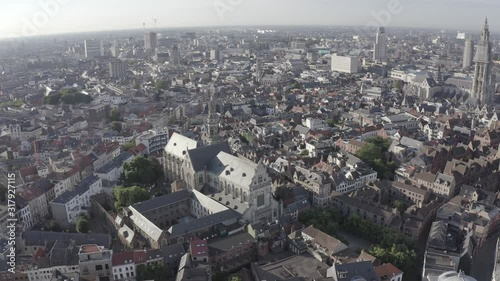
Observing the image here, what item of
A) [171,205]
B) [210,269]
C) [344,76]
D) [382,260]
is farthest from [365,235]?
[344,76]

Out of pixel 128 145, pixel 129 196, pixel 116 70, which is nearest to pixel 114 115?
pixel 128 145

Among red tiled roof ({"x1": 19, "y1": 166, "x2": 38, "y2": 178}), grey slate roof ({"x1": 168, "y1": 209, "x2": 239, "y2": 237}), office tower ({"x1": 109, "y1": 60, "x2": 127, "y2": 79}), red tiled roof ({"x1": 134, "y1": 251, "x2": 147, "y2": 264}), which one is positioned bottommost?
red tiled roof ({"x1": 134, "y1": 251, "x2": 147, "y2": 264})

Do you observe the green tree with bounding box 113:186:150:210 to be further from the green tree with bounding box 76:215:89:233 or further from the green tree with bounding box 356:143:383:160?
the green tree with bounding box 356:143:383:160

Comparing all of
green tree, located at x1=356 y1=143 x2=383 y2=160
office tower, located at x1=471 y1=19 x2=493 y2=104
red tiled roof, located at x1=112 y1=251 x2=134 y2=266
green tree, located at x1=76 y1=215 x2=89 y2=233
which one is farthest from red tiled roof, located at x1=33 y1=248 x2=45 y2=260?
office tower, located at x1=471 y1=19 x2=493 y2=104

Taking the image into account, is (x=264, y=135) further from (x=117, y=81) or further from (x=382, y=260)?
(x=117, y=81)

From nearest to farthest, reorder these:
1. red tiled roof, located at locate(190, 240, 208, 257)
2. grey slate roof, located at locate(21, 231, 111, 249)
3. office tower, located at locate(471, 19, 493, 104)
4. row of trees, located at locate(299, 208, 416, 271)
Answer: red tiled roof, located at locate(190, 240, 208, 257)
row of trees, located at locate(299, 208, 416, 271)
grey slate roof, located at locate(21, 231, 111, 249)
office tower, located at locate(471, 19, 493, 104)
